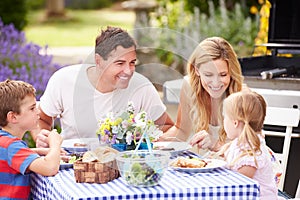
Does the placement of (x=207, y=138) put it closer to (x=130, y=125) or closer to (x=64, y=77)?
(x=130, y=125)

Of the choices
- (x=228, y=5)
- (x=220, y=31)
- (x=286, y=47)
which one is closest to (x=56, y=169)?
(x=286, y=47)

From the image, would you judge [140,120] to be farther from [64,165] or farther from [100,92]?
[100,92]

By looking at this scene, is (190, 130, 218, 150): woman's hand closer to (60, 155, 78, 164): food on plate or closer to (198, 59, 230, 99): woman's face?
(198, 59, 230, 99): woman's face

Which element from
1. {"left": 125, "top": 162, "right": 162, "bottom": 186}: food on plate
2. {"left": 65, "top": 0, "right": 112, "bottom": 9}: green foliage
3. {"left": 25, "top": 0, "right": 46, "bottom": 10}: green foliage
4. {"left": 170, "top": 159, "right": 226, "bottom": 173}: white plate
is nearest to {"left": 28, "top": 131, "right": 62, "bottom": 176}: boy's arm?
{"left": 125, "top": 162, "right": 162, "bottom": 186}: food on plate

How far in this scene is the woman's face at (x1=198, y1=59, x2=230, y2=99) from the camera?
9.99 feet

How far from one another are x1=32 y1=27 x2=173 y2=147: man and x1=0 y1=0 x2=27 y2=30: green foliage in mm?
8434

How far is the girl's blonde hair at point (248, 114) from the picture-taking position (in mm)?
2615

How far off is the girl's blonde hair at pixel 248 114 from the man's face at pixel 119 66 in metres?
0.56

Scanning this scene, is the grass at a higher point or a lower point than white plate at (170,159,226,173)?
lower

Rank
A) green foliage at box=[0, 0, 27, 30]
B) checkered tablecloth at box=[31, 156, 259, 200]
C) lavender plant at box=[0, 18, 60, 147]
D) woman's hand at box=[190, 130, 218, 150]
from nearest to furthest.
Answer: checkered tablecloth at box=[31, 156, 259, 200] → woman's hand at box=[190, 130, 218, 150] → lavender plant at box=[0, 18, 60, 147] → green foliage at box=[0, 0, 27, 30]

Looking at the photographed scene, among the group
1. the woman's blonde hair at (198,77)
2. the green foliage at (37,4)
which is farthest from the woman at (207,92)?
the green foliage at (37,4)

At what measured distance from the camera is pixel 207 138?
9.64 feet

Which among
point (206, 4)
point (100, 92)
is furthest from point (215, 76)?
point (206, 4)

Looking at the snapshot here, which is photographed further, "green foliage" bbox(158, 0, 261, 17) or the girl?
"green foliage" bbox(158, 0, 261, 17)
